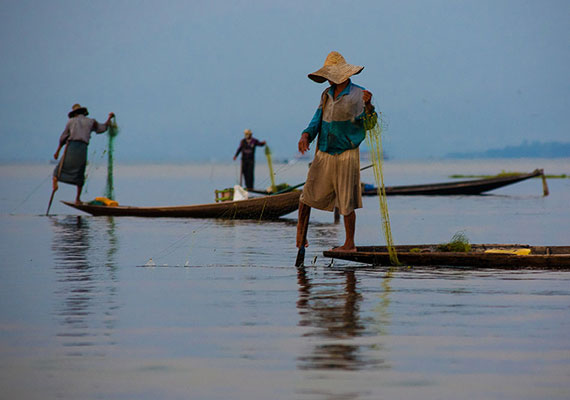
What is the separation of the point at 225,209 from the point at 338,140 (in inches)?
307

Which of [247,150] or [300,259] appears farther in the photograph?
[247,150]

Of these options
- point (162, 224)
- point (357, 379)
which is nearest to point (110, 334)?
point (357, 379)

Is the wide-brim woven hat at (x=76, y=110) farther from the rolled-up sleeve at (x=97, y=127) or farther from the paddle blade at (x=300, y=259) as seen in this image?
the paddle blade at (x=300, y=259)

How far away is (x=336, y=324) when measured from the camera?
19.6 feet

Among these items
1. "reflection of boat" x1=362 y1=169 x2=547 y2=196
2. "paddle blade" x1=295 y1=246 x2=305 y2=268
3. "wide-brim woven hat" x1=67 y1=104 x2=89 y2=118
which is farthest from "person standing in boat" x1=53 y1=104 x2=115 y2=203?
"reflection of boat" x1=362 y1=169 x2=547 y2=196

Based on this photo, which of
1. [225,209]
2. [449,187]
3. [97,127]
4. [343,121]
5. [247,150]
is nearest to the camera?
[343,121]

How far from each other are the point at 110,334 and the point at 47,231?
30.8 ft

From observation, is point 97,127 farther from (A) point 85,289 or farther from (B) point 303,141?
(A) point 85,289

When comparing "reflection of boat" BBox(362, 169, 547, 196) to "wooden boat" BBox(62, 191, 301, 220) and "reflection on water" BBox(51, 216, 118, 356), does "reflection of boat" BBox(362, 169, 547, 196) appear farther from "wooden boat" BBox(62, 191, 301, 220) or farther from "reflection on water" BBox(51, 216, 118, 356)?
"reflection on water" BBox(51, 216, 118, 356)

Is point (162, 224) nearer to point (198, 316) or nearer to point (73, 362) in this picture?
point (198, 316)

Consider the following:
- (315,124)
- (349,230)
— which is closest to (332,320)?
(349,230)

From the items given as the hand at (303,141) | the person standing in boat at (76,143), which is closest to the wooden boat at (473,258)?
the hand at (303,141)

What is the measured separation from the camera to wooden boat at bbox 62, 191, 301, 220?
51.2 ft

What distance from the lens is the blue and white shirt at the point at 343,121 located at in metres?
8.73
